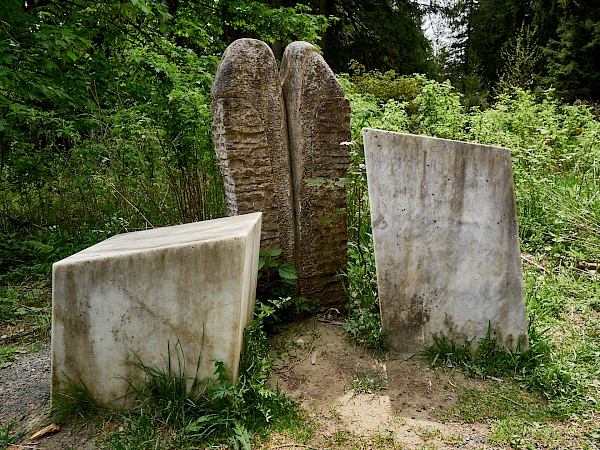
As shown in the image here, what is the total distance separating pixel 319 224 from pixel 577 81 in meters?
17.3

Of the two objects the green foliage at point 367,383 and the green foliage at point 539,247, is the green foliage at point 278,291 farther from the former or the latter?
the green foliage at point 367,383

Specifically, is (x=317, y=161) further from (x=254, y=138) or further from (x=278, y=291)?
(x=278, y=291)

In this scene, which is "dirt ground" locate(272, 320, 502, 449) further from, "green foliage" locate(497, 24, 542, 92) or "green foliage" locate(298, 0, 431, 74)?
"green foliage" locate(298, 0, 431, 74)

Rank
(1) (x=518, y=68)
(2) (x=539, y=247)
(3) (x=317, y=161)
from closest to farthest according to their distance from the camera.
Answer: (3) (x=317, y=161)
(2) (x=539, y=247)
(1) (x=518, y=68)

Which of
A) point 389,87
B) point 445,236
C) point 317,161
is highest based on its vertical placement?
point 389,87

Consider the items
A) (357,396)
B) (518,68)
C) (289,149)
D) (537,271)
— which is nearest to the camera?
(357,396)

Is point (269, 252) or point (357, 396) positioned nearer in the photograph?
point (357, 396)

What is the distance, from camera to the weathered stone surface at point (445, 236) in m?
2.93

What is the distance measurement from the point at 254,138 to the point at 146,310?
1.42m

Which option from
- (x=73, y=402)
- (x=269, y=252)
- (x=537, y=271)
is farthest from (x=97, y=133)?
(x=537, y=271)

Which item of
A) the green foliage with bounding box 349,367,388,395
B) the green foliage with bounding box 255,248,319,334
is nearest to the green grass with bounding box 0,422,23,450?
the green foliage with bounding box 255,248,319,334

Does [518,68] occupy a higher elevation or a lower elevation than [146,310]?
higher

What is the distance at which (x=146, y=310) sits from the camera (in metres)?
2.33

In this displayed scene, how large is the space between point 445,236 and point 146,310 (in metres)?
1.77
